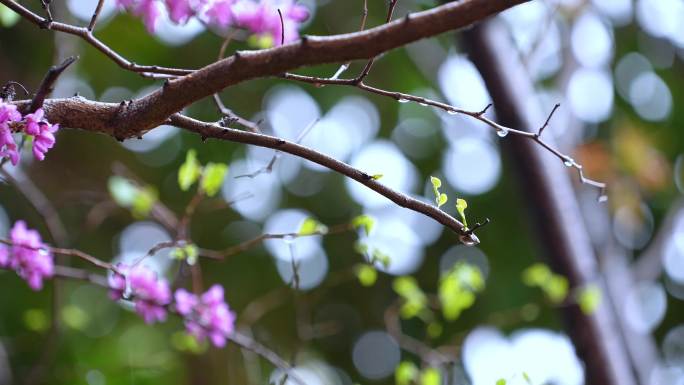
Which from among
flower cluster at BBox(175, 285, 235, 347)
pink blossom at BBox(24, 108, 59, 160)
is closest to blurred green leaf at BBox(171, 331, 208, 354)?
flower cluster at BBox(175, 285, 235, 347)

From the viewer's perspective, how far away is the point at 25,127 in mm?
510

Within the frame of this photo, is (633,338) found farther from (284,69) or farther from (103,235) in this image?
(103,235)

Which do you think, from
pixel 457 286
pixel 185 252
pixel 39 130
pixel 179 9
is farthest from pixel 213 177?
pixel 457 286

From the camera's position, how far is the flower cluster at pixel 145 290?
844mm

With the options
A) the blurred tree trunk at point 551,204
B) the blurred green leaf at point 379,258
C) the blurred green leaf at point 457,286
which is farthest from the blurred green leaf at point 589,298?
the blurred green leaf at point 379,258

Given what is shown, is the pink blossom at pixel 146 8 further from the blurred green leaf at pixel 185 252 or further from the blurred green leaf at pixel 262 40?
the blurred green leaf at pixel 185 252

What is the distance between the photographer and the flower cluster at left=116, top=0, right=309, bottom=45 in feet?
2.57

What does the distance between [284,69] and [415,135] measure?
1.90 metres

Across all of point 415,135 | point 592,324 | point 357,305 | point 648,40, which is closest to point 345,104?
point 415,135

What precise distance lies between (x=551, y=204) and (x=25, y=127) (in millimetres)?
907

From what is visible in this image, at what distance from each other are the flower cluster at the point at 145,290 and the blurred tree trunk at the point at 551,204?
616 mm

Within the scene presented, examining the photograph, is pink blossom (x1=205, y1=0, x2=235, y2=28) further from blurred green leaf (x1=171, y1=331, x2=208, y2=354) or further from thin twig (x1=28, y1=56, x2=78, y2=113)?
blurred green leaf (x1=171, y1=331, x2=208, y2=354)

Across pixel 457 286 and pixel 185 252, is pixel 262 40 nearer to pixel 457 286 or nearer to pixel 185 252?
pixel 185 252

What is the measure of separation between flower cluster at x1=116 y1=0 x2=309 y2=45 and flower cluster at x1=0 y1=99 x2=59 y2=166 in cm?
28
